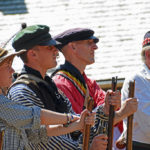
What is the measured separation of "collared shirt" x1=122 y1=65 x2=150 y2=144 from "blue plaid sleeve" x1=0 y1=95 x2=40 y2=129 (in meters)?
1.76

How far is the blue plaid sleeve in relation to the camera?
4.83 meters

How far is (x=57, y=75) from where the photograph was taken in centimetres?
605

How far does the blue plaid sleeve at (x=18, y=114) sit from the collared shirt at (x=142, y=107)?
176 cm

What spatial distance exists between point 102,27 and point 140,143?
5.28 m

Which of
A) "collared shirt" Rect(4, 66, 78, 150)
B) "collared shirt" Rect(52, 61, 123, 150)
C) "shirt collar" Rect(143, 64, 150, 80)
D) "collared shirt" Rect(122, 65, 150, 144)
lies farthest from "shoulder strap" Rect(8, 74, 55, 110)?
"shirt collar" Rect(143, 64, 150, 80)

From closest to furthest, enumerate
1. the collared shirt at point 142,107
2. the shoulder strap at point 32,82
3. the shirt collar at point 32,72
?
the shoulder strap at point 32,82
the shirt collar at point 32,72
the collared shirt at point 142,107

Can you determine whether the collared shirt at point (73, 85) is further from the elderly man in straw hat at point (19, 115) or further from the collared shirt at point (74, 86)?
the elderly man in straw hat at point (19, 115)

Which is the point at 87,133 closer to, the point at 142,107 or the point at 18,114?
the point at 18,114

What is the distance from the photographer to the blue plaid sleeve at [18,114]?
483 cm

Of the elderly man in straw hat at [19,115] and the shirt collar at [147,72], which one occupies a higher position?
the elderly man in straw hat at [19,115]

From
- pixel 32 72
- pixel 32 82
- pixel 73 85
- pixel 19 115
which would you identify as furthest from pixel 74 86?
pixel 19 115

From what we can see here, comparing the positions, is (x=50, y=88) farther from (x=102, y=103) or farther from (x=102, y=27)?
(x=102, y=27)

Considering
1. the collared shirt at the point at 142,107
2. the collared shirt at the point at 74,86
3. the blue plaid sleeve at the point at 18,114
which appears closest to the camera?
the blue plaid sleeve at the point at 18,114

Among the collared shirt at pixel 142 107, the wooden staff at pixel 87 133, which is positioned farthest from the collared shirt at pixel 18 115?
the collared shirt at pixel 142 107
